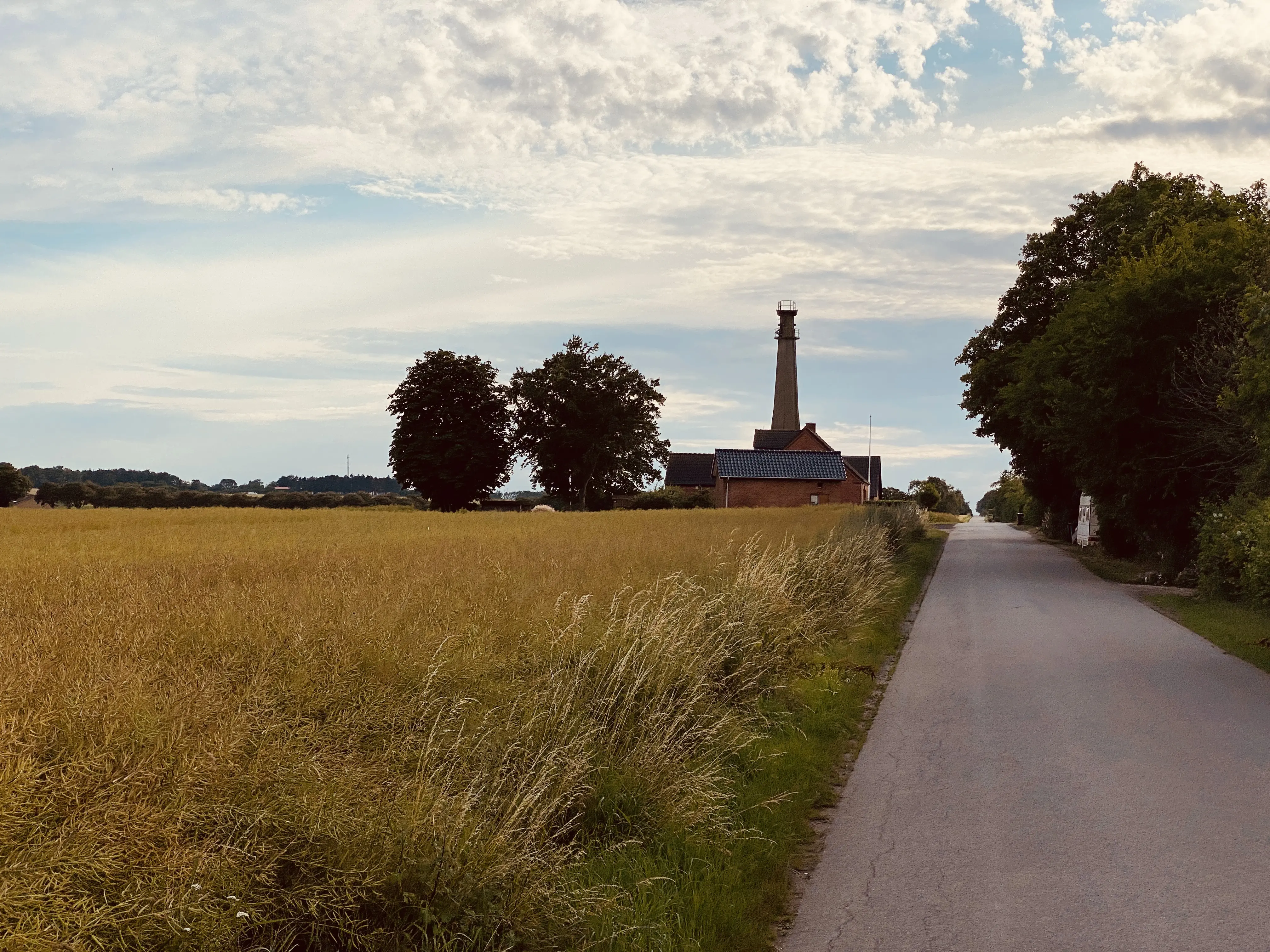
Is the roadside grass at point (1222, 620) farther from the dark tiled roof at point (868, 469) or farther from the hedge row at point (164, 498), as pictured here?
the dark tiled roof at point (868, 469)

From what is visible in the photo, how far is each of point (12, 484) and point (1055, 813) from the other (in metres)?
69.9

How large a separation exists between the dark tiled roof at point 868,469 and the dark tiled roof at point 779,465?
1345 inches

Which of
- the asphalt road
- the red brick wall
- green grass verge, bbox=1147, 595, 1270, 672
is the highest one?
the red brick wall

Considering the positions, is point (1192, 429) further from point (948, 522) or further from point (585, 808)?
point (948, 522)

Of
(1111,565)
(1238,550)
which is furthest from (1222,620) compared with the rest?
(1111,565)

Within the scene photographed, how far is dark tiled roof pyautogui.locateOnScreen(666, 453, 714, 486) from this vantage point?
3915 inches

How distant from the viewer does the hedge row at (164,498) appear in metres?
44.2

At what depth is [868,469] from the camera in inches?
4422

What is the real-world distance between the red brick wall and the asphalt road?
60.1m

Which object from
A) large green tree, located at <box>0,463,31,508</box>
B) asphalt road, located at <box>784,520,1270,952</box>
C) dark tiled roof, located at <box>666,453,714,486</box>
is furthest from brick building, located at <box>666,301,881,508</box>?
asphalt road, located at <box>784,520,1270,952</box>

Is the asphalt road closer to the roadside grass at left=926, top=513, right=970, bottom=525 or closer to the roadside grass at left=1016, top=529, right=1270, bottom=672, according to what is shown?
the roadside grass at left=1016, top=529, right=1270, bottom=672

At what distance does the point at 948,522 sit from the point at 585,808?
300ft

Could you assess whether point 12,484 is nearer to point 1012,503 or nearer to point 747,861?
point 747,861

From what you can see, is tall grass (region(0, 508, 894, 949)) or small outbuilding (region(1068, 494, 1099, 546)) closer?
tall grass (region(0, 508, 894, 949))
